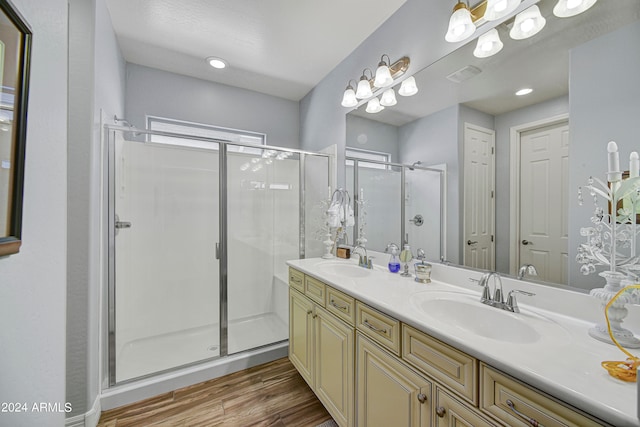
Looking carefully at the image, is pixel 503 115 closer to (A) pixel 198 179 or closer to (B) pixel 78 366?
(A) pixel 198 179

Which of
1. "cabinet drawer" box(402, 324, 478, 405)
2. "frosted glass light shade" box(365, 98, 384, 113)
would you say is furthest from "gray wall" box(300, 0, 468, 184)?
"cabinet drawer" box(402, 324, 478, 405)

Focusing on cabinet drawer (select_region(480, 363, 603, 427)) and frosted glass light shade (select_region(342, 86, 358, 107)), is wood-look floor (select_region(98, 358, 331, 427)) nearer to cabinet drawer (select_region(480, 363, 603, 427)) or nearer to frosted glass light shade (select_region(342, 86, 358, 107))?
cabinet drawer (select_region(480, 363, 603, 427))

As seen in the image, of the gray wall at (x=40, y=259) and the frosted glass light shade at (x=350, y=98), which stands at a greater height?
the frosted glass light shade at (x=350, y=98)

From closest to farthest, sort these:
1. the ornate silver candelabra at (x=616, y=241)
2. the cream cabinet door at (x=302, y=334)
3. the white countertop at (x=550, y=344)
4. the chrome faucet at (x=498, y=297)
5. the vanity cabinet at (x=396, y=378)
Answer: the white countertop at (x=550, y=344), the vanity cabinet at (x=396, y=378), the ornate silver candelabra at (x=616, y=241), the chrome faucet at (x=498, y=297), the cream cabinet door at (x=302, y=334)

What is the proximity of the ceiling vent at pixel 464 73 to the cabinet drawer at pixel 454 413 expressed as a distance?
4.79 ft

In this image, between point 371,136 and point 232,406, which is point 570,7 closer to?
point 371,136

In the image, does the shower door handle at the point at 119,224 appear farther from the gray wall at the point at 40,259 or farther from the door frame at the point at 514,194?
the door frame at the point at 514,194

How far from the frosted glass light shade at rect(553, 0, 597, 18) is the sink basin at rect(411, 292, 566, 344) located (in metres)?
1.17

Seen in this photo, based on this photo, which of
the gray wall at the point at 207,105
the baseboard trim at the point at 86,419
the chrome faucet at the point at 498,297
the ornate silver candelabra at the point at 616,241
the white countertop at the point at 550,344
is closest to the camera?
the white countertop at the point at 550,344

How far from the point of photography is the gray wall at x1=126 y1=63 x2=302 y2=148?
242 centimetres

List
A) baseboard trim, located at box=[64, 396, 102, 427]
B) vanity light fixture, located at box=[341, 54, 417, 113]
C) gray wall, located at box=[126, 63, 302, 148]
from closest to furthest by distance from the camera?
baseboard trim, located at box=[64, 396, 102, 427] → vanity light fixture, located at box=[341, 54, 417, 113] → gray wall, located at box=[126, 63, 302, 148]

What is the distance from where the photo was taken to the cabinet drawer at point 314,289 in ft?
4.99

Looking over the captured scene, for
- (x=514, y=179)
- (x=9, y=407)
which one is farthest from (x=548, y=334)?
(x=9, y=407)

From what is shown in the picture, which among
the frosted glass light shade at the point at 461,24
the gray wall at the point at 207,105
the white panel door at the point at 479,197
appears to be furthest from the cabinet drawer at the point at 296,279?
the gray wall at the point at 207,105
